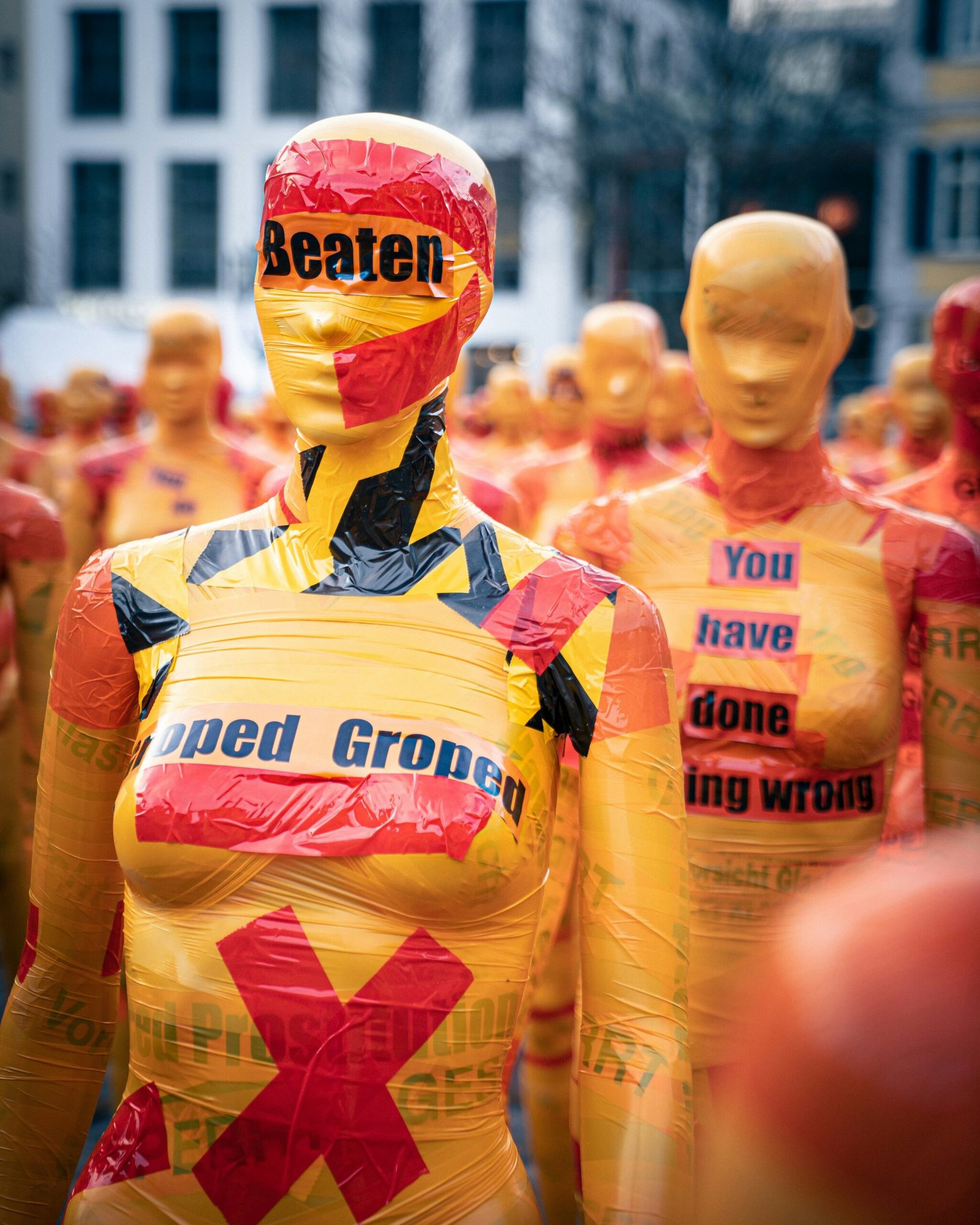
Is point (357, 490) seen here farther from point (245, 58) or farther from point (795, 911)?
point (245, 58)

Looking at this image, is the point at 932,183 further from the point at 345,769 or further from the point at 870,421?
the point at 345,769

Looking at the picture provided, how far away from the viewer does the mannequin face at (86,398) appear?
10.6 metres

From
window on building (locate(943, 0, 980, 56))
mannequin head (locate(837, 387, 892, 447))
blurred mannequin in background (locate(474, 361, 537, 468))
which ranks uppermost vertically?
window on building (locate(943, 0, 980, 56))

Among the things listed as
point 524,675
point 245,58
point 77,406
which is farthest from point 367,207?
point 245,58

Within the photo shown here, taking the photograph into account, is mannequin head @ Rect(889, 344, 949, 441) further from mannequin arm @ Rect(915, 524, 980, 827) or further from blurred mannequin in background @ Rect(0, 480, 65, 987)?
blurred mannequin in background @ Rect(0, 480, 65, 987)

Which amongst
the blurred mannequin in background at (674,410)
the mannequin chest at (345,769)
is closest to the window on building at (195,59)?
the blurred mannequin in background at (674,410)

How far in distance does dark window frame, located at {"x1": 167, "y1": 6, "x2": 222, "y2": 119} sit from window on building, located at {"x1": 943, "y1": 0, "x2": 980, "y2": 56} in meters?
15.6

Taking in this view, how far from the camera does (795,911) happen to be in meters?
0.98

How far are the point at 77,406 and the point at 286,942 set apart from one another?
31.5 feet

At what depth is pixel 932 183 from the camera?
25547 millimetres

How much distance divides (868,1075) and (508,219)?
28163 mm

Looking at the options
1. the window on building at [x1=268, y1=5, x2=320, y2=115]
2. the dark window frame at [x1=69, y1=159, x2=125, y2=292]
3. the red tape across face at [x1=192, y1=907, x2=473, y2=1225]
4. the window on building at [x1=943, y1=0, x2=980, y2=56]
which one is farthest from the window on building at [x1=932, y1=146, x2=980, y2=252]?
the red tape across face at [x1=192, y1=907, x2=473, y2=1225]

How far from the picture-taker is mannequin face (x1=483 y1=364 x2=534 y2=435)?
37.4 ft

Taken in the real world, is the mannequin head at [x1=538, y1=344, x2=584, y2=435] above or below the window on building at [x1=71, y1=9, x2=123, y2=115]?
below
